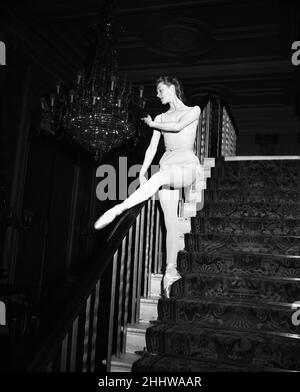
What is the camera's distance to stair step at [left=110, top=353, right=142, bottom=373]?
2262mm

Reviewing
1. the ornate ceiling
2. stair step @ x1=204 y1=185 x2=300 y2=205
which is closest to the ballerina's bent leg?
stair step @ x1=204 y1=185 x2=300 y2=205

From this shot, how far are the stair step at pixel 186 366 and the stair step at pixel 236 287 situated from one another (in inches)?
23.4

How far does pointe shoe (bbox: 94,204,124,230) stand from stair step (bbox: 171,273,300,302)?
673 millimetres

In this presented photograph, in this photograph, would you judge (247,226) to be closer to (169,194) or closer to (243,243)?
(243,243)

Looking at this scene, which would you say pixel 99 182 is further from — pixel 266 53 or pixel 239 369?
pixel 239 369

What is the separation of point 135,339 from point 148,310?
280 mm

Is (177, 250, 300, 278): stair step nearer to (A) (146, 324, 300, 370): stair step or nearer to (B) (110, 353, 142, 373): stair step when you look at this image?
(A) (146, 324, 300, 370): stair step

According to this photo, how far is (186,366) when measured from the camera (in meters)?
2.17

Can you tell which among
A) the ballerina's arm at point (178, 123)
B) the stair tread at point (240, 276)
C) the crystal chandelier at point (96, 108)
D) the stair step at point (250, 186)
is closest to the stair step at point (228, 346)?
the stair tread at point (240, 276)

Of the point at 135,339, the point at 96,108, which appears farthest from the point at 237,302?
the point at 96,108

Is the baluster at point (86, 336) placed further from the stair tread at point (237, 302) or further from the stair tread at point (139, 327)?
the stair tread at point (237, 302)

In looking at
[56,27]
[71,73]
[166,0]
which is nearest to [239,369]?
[166,0]

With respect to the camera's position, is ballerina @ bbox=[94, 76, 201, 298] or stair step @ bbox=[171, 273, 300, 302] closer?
stair step @ bbox=[171, 273, 300, 302]

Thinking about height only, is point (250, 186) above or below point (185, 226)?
above
